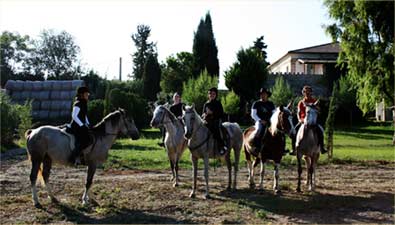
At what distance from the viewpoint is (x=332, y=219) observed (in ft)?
27.1

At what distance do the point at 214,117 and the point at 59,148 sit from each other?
11.9ft

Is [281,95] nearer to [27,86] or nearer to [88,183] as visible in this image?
[27,86]

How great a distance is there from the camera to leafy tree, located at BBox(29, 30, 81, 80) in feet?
229

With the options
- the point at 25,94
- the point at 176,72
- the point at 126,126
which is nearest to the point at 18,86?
the point at 25,94

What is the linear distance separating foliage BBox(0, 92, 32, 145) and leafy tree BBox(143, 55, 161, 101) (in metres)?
27.8

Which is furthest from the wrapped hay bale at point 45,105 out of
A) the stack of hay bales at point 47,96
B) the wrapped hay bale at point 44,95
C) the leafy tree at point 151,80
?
the leafy tree at point 151,80

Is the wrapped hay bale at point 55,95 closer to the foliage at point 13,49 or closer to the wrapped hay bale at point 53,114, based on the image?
the wrapped hay bale at point 53,114

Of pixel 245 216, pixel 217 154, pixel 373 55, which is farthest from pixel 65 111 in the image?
pixel 245 216

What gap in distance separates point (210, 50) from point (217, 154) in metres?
40.2

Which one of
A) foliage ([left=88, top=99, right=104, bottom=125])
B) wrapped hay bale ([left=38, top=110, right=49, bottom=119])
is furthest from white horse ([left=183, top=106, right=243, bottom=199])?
wrapped hay bale ([left=38, top=110, right=49, bottom=119])

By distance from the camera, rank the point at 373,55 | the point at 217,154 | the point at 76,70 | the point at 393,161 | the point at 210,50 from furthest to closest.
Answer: the point at 76,70, the point at 210,50, the point at 373,55, the point at 393,161, the point at 217,154

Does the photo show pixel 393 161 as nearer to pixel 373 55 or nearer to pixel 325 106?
pixel 373 55

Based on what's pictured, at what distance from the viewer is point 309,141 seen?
11.0 metres

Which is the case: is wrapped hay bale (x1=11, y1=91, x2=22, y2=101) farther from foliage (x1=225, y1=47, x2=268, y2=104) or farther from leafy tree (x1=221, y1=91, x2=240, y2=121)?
foliage (x1=225, y1=47, x2=268, y2=104)
